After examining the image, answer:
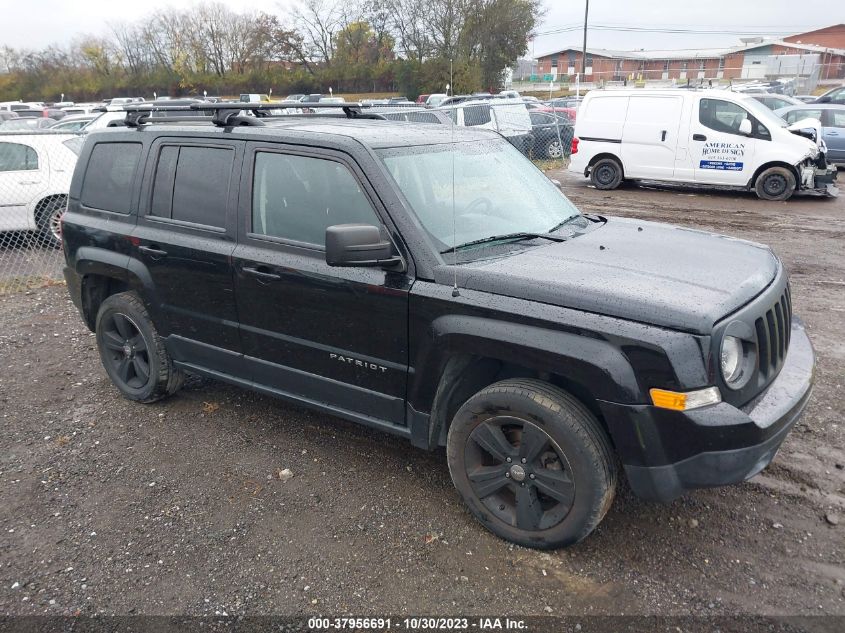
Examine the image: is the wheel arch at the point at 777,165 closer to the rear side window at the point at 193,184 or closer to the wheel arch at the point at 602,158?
the wheel arch at the point at 602,158

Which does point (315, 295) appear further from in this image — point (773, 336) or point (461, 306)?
point (773, 336)

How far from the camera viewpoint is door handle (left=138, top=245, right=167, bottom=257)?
13.4ft

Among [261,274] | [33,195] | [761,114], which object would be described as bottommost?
[33,195]

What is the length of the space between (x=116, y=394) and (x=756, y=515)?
4389mm

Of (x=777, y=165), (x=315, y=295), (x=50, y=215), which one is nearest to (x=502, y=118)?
(x=777, y=165)

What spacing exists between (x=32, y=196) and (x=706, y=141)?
1123cm

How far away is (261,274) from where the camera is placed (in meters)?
3.63

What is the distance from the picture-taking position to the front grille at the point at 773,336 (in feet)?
9.37

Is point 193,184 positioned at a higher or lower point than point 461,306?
higher

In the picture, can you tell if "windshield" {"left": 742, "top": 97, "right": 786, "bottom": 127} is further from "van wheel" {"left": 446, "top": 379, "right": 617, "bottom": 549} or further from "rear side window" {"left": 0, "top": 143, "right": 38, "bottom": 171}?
"rear side window" {"left": 0, "top": 143, "right": 38, "bottom": 171}

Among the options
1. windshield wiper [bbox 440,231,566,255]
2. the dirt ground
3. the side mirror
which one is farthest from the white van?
the side mirror

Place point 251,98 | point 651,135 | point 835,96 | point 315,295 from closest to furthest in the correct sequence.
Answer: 1. point 315,295
2. point 651,135
3. point 251,98
4. point 835,96

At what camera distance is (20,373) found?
542 centimetres

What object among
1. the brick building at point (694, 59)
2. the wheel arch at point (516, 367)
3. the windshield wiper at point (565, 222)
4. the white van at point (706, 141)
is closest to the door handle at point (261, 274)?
the wheel arch at point (516, 367)
